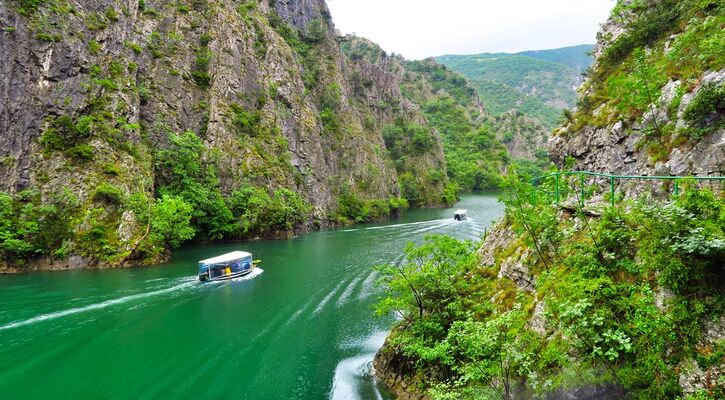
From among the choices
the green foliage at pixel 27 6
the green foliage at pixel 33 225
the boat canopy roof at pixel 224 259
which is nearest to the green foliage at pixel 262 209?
the boat canopy roof at pixel 224 259

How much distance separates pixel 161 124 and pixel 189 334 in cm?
3664

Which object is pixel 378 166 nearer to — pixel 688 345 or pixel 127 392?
pixel 127 392

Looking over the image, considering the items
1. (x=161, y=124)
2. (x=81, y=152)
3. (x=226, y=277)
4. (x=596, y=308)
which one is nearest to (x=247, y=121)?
(x=161, y=124)

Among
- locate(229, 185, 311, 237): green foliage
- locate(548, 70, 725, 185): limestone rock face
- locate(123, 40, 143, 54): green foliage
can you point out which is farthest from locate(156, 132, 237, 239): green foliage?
locate(548, 70, 725, 185): limestone rock face

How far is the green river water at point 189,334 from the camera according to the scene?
13.9 metres

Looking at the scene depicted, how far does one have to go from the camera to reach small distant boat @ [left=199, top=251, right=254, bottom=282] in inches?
1106

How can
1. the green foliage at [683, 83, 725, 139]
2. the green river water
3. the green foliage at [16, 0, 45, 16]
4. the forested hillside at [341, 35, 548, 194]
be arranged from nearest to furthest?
the green foliage at [683, 83, 725, 139]
the green river water
the green foliage at [16, 0, 45, 16]
the forested hillside at [341, 35, 548, 194]

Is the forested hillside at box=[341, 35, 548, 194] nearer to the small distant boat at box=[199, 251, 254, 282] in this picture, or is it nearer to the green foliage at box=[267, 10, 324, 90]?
the green foliage at box=[267, 10, 324, 90]

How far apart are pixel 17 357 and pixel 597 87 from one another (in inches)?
1159

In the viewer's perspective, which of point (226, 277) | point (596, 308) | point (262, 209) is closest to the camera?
point (596, 308)

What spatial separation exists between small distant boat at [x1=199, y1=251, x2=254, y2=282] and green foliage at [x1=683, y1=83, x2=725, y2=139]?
89.7ft

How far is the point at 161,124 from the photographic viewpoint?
47.3 meters

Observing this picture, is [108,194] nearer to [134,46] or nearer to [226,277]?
[226,277]

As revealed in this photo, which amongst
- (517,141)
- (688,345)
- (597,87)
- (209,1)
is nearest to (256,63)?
(209,1)
